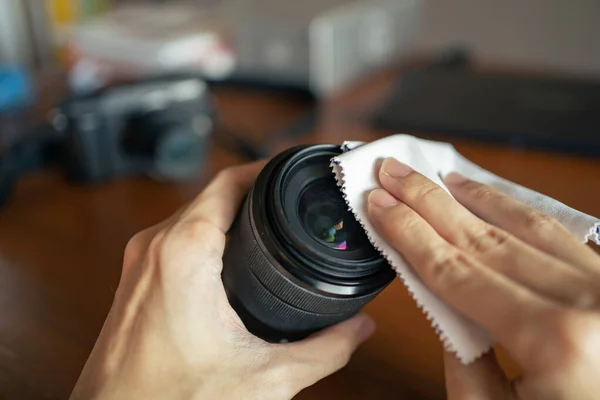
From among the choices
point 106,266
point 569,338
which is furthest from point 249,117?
point 569,338

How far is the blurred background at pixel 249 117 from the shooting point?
0.45m

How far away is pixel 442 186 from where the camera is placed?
1.21ft

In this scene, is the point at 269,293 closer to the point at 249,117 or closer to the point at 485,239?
the point at 485,239

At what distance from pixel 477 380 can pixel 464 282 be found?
0.07 m

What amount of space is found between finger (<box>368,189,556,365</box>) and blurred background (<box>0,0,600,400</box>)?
0.08 metres

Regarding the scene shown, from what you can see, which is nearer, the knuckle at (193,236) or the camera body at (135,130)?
the knuckle at (193,236)

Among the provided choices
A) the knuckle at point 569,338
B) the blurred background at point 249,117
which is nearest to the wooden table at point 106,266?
the blurred background at point 249,117

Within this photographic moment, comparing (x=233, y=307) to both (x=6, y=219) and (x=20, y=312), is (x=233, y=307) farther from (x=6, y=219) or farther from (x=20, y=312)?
(x=6, y=219)

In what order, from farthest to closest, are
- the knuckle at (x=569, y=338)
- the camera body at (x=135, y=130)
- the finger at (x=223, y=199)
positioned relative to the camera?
the camera body at (x=135, y=130), the finger at (x=223, y=199), the knuckle at (x=569, y=338)

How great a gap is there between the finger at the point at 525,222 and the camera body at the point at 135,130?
1.10 feet

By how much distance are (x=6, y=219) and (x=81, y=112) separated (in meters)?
0.12

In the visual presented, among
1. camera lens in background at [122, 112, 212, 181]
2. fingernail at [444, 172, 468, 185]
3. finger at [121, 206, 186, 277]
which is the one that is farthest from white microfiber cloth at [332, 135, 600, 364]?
camera lens in background at [122, 112, 212, 181]

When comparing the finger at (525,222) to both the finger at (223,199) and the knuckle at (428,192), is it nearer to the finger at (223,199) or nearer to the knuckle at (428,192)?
the knuckle at (428,192)

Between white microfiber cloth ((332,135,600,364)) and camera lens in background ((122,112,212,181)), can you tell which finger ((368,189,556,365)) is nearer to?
white microfiber cloth ((332,135,600,364))
